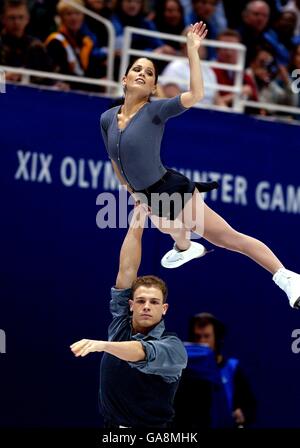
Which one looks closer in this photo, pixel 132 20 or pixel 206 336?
pixel 206 336

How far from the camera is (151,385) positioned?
6734mm

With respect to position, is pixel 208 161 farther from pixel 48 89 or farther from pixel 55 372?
pixel 55 372

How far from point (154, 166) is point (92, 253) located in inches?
143

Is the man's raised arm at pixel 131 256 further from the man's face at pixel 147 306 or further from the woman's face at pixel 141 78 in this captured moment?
the woman's face at pixel 141 78

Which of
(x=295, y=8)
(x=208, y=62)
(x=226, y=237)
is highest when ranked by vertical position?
(x=295, y=8)

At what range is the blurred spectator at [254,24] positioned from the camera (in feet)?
40.2

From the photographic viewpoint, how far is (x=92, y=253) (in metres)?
10.4

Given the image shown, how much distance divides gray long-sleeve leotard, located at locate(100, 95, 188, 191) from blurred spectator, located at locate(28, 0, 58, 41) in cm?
386

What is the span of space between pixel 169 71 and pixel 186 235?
11.9ft

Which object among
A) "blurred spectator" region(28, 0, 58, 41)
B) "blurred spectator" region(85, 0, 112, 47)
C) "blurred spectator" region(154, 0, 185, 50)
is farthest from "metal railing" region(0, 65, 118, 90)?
"blurred spectator" region(154, 0, 185, 50)

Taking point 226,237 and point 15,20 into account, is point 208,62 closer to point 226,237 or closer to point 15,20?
point 15,20

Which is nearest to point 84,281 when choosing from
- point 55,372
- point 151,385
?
point 55,372

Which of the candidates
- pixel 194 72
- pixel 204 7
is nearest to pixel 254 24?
pixel 204 7
